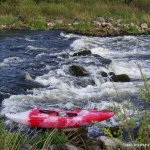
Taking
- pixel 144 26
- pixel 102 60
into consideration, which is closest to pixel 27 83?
pixel 102 60

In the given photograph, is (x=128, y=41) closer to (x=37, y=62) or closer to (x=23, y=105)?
(x=37, y=62)

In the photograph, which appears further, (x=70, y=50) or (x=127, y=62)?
(x=70, y=50)

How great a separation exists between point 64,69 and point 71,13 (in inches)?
386

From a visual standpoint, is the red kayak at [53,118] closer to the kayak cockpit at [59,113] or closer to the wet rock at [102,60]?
the kayak cockpit at [59,113]

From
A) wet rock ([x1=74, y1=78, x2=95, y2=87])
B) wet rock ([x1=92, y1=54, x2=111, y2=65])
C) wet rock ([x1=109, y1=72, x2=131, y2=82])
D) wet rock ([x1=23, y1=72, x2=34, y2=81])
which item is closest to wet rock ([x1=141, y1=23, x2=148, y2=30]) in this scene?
wet rock ([x1=92, y1=54, x2=111, y2=65])

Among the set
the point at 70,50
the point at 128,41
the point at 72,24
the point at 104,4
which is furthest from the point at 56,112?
the point at 104,4

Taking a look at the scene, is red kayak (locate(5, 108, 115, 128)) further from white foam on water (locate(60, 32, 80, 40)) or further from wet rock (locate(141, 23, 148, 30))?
wet rock (locate(141, 23, 148, 30))

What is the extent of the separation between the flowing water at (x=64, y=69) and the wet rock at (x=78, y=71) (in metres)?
0.16

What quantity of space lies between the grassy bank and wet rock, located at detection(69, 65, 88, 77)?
7.97 meters

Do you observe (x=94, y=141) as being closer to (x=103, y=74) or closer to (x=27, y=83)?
(x=27, y=83)

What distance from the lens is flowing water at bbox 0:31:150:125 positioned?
9.12 m

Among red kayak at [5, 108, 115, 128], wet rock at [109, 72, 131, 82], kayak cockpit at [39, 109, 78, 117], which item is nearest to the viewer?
red kayak at [5, 108, 115, 128]

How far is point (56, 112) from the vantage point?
691cm

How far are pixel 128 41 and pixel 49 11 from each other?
18.4 ft
